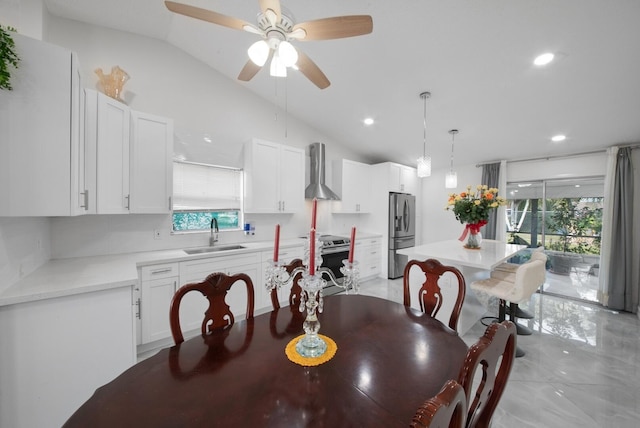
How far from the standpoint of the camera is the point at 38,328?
1.38 m

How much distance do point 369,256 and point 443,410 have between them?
167 inches

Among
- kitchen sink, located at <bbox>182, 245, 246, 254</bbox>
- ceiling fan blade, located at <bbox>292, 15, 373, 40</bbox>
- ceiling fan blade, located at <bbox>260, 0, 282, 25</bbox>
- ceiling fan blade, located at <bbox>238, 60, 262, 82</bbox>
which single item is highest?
ceiling fan blade, located at <bbox>238, 60, 262, 82</bbox>

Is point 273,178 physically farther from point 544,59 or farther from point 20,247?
point 544,59

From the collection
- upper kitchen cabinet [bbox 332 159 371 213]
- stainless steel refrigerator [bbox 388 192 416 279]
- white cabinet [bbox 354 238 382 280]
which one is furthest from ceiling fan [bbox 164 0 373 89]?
stainless steel refrigerator [bbox 388 192 416 279]

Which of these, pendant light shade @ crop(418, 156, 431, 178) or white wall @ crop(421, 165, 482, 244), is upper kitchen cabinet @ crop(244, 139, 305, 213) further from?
white wall @ crop(421, 165, 482, 244)

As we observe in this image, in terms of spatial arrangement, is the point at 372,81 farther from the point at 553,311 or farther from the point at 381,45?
the point at 553,311

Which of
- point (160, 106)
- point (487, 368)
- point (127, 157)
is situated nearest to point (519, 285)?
point (487, 368)

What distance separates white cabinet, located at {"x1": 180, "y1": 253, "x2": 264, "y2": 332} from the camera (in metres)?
2.51

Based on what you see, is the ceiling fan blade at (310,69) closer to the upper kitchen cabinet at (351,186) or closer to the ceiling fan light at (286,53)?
the ceiling fan light at (286,53)

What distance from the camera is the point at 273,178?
11.4 feet

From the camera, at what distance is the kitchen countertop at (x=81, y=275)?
138cm

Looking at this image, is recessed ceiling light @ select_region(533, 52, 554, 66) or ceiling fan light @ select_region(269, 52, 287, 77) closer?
ceiling fan light @ select_region(269, 52, 287, 77)

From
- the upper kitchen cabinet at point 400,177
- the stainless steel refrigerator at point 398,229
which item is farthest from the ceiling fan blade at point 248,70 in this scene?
the stainless steel refrigerator at point 398,229

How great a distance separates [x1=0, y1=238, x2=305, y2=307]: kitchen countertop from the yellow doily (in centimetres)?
133
